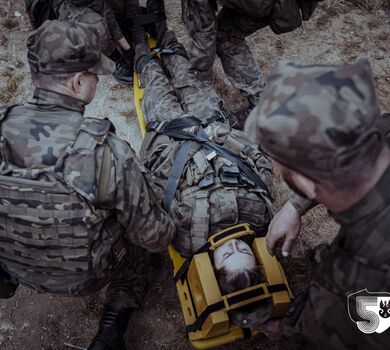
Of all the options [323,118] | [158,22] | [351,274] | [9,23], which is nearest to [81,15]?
[158,22]

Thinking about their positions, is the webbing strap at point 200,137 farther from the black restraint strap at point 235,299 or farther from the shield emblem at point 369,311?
the shield emblem at point 369,311

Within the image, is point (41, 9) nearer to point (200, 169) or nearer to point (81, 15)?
point (81, 15)

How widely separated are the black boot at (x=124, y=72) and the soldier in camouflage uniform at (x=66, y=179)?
1905 mm

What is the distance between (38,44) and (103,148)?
0.60 meters

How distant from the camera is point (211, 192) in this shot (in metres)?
2.85

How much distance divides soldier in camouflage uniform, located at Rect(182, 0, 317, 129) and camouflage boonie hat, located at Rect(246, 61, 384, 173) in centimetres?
197

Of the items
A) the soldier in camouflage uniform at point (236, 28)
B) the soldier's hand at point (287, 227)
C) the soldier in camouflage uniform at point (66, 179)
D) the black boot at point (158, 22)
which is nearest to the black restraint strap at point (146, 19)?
the black boot at point (158, 22)

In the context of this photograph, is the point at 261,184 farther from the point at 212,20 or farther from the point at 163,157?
the point at 212,20

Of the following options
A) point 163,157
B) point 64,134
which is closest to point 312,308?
point 64,134

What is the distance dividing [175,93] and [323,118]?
2.48 m

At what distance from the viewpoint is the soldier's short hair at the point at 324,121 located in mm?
1383

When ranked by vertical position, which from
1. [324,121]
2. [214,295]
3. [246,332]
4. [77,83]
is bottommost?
[246,332]

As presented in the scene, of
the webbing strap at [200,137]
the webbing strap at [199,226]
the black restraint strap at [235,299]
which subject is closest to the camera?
the black restraint strap at [235,299]

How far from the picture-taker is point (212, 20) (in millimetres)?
3436
